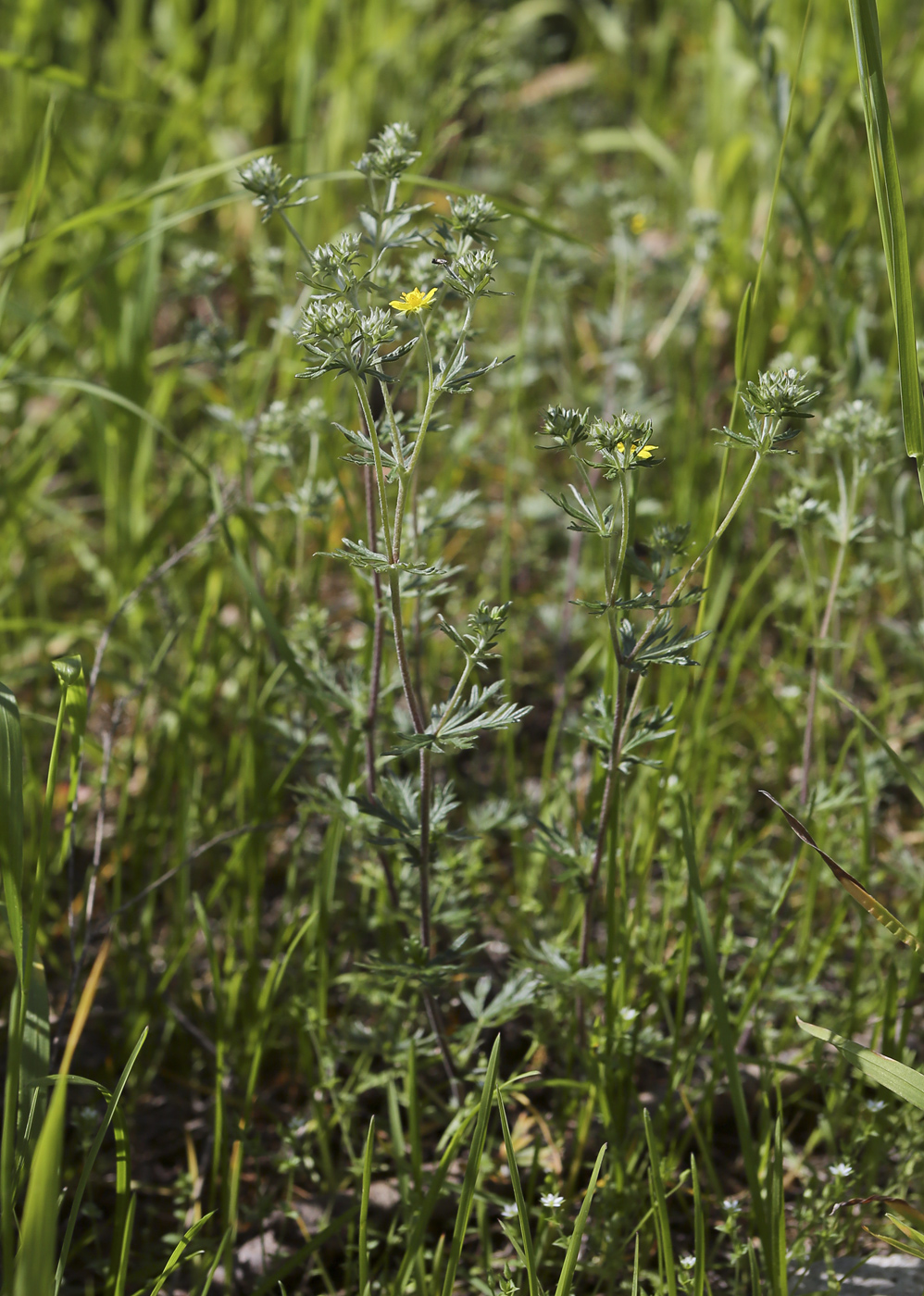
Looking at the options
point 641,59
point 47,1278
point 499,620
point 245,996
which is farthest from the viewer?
point 641,59

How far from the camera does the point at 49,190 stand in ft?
10.7

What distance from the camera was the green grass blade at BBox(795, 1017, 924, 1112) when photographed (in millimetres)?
1380

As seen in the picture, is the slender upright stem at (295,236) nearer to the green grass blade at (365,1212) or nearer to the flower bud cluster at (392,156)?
the flower bud cluster at (392,156)

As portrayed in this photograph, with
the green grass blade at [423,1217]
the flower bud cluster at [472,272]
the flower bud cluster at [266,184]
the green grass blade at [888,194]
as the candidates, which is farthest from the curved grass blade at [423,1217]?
the flower bud cluster at [266,184]

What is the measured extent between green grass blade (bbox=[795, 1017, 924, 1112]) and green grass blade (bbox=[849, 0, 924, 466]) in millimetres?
887

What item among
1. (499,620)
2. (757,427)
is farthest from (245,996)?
(757,427)

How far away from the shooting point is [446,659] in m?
2.70

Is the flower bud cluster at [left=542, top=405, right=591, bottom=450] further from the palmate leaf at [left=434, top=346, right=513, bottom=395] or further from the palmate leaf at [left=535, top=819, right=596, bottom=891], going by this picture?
the palmate leaf at [left=535, top=819, right=596, bottom=891]

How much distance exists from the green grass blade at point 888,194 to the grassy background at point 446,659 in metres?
0.38

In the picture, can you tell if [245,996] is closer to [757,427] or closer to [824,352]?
[757,427]

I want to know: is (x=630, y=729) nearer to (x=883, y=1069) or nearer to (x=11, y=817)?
(x=883, y=1069)

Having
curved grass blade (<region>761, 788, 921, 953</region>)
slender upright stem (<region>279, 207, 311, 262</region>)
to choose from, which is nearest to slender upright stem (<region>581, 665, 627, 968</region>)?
curved grass blade (<region>761, 788, 921, 953</region>)

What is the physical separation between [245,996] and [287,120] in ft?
12.3

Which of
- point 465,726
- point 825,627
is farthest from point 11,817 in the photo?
point 825,627
